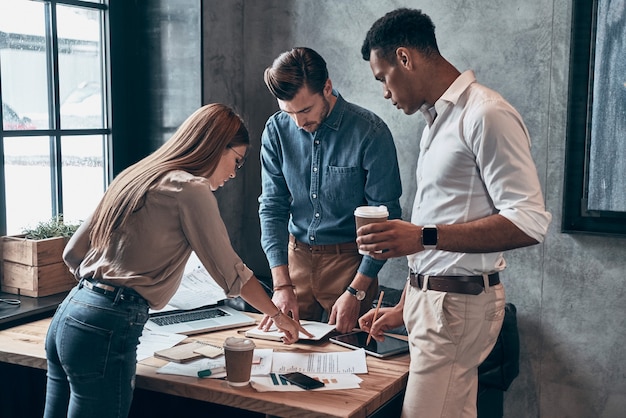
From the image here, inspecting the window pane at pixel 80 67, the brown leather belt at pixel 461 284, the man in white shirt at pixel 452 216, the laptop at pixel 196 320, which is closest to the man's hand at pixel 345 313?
the laptop at pixel 196 320

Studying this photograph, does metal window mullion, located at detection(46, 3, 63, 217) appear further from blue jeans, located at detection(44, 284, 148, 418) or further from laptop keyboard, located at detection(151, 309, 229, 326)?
blue jeans, located at detection(44, 284, 148, 418)

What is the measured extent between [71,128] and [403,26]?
5.99ft

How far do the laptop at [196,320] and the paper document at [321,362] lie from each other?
39cm

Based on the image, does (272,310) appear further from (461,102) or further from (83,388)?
(461,102)

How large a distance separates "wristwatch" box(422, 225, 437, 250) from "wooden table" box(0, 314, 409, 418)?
1.56 feet

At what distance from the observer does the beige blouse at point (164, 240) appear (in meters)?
2.07

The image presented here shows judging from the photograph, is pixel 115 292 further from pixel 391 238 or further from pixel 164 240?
pixel 391 238

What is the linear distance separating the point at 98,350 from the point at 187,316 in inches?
31.9

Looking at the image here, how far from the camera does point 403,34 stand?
2.08 m

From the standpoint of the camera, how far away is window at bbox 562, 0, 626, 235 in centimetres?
307

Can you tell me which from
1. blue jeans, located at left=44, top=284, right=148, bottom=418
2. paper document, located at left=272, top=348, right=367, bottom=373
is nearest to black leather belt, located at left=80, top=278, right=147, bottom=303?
blue jeans, located at left=44, top=284, right=148, bottom=418

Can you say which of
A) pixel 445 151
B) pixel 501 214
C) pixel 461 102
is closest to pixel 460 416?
pixel 501 214

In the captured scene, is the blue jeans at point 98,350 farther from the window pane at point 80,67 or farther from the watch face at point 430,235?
the window pane at point 80,67

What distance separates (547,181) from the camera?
10.7 ft
